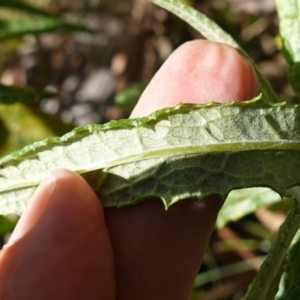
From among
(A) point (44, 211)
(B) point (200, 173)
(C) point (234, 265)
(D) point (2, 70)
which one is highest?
(B) point (200, 173)

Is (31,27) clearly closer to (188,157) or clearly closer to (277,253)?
(188,157)

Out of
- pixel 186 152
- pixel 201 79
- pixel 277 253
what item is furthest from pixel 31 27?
pixel 277 253

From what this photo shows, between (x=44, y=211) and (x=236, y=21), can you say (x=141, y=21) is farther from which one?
(x=44, y=211)

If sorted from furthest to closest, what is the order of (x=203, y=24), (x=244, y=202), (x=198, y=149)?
(x=244, y=202)
(x=203, y=24)
(x=198, y=149)

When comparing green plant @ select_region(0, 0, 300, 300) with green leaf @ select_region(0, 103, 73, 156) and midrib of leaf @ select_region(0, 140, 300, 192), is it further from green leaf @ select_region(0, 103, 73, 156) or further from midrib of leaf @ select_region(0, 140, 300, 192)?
green leaf @ select_region(0, 103, 73, 156)

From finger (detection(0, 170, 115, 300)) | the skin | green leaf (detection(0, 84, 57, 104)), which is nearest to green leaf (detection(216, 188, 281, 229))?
the skin

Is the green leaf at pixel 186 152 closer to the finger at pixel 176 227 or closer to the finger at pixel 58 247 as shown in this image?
the finger at pixel 58 247

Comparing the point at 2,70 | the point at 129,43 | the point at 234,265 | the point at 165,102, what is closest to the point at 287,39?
the point at 165,102
